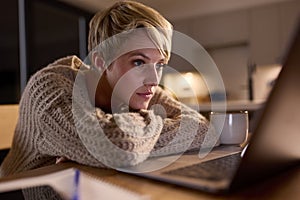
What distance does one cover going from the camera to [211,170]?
449 millimetres

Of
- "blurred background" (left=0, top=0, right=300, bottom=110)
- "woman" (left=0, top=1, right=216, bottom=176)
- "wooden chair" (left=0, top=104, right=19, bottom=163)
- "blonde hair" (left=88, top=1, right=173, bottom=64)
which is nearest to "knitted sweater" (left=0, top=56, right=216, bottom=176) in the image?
"woman" (left=0, top=1, right=216, bottom=176)

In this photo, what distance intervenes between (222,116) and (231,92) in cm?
314

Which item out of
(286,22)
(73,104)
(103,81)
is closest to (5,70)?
(103,81)

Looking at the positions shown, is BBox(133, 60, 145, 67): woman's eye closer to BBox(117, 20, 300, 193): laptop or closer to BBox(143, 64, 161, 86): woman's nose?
BBox(143, 64, 161, 86): woman's nose

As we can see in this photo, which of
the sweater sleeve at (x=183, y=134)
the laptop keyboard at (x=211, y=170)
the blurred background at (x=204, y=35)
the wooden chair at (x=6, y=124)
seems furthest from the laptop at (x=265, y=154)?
the blurred background at (x=204, y=35)

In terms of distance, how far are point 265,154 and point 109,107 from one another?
0.52m

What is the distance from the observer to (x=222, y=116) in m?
0.79

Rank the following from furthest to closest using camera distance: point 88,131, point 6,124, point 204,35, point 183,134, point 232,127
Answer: point 204,35
point 6,124
point 232,127
point 183,134
point 88,131

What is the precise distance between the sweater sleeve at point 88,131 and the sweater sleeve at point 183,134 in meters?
0.04

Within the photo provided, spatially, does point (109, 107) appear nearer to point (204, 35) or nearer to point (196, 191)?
point (196, 191)

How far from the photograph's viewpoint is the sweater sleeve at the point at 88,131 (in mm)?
514

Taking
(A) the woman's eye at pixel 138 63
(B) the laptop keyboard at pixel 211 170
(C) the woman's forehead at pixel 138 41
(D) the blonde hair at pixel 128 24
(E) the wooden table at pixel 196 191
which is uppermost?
(D) the blonde hair at pixel 128 24

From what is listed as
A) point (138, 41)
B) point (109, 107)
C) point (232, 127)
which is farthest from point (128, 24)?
point (232, 127)

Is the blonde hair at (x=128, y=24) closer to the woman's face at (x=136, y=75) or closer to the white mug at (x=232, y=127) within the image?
the woman's face at (x=136, y=75)
